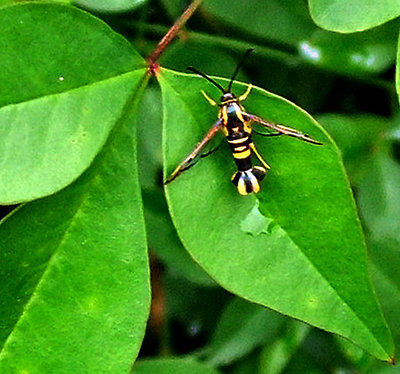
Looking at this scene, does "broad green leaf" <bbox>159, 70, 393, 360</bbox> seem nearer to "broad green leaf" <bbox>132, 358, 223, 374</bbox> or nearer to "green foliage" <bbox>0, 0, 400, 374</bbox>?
"green foliage" <bbox>0, 0, 400, 374</bbox>

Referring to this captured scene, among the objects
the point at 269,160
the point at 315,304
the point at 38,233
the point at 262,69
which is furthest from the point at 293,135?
the point at 262,69

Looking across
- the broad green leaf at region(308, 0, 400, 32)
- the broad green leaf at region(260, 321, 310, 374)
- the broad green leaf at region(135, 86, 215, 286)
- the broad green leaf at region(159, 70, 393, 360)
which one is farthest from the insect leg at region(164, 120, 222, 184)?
the broad green leaf at region(260, 321, 310, 374)

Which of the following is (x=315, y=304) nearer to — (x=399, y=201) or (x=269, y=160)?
(x=269, y=160)

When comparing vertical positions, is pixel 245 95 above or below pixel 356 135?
below

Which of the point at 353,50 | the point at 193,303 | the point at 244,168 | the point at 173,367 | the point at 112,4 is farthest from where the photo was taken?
the point at 193,303

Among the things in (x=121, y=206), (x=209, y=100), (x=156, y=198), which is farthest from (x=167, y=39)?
(x=156, y=198)

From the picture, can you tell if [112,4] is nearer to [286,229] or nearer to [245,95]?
[245,95]

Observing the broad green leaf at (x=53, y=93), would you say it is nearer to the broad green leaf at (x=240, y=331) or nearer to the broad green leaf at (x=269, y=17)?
the broad green leaf at (x=269, y=17)
